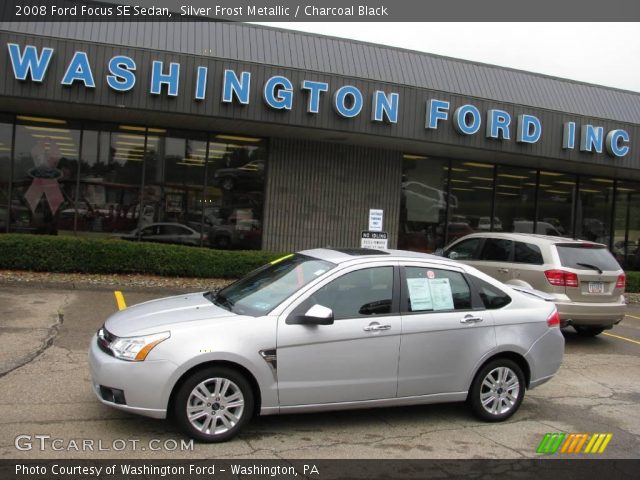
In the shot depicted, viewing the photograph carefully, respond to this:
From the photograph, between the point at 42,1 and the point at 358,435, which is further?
the point at 42,1

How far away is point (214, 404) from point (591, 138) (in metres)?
14.1

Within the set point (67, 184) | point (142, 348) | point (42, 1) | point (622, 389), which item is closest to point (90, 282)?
point (67, 184)

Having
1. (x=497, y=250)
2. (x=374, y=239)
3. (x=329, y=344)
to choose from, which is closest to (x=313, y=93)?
(x=374, y=239)

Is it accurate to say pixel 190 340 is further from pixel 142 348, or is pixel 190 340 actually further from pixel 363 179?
pixel 363 179

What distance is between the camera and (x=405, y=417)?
547 centimetres

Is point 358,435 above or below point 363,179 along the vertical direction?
below

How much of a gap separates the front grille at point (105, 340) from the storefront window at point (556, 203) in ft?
51.7

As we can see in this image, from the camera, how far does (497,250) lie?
10039 mm

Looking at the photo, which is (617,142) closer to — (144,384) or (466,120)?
(466,120)

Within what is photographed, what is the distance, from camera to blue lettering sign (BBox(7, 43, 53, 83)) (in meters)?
11.5

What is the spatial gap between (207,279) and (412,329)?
868cm

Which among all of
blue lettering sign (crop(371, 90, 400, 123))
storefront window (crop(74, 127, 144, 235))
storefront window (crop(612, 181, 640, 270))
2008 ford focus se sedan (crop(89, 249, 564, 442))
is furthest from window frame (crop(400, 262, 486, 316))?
storefront window (crop(612, 181, 640, 270))

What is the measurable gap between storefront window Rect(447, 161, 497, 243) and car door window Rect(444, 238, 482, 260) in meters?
6.33

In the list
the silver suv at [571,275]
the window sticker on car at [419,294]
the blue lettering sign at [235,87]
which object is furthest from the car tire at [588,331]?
the blue lettering sign at [235,87]
